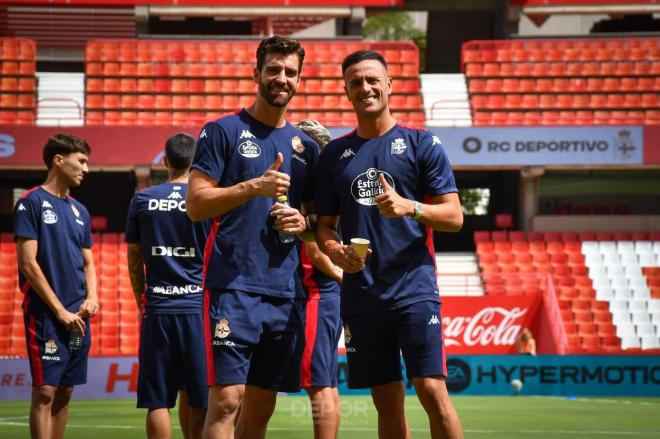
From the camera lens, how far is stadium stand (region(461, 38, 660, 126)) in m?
26.7

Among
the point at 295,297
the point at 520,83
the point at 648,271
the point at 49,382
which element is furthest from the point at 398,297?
the point at 520,83

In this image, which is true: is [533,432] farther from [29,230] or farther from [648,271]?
[648,271]

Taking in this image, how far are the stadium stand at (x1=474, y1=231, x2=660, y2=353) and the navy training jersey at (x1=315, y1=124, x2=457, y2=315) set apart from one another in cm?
1669

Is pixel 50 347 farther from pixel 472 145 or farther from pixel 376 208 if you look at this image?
pixel 472 145

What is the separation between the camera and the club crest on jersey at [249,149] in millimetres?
5445

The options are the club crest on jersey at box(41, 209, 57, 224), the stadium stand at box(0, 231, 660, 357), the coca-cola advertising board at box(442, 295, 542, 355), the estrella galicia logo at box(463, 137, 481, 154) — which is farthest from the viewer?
the estrella galicia logo at box(463, 137, 481, 154)

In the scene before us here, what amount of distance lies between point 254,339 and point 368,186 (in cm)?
106

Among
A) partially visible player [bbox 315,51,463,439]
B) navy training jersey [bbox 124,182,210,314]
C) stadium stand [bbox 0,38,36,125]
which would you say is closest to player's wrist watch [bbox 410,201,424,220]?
partially visible player [bbox 315,51,463,439]

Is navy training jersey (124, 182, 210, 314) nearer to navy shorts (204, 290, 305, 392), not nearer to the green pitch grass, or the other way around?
navy shorts (204, 290, 305, 392)

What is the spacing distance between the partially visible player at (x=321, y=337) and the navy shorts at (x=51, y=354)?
1.81m

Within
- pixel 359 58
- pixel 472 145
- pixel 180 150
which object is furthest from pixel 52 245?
pixel 472 145

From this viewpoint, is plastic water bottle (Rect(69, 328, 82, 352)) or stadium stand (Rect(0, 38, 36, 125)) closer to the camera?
plastic water bottle (Rect(69, 328, 82, 352))

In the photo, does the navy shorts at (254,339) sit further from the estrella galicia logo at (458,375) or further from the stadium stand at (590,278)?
the stadium stand at (590,278)

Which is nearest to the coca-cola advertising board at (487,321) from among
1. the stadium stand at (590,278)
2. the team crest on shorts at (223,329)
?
the stadium stand at (590,278)
